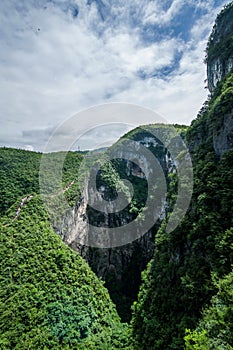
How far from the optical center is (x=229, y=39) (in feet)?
79.6

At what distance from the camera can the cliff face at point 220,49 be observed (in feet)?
78.7

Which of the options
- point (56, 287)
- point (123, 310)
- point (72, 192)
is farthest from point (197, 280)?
point (72, 192)

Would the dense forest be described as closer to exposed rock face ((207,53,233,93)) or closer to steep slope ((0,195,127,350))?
steep slope ((0,195,127,350))

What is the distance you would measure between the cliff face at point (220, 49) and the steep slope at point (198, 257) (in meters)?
7.39

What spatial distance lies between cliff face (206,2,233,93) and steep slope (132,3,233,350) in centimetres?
739

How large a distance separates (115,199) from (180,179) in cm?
1757

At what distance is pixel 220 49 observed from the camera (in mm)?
25812

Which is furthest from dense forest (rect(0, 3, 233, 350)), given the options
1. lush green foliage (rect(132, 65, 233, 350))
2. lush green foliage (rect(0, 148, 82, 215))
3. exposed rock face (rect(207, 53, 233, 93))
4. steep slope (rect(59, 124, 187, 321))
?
steep slope (rect(59, 124, 187, 321))

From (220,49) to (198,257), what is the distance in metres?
25.8

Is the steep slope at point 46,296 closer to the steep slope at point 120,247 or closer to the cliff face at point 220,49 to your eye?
the steep slope at point 120,247

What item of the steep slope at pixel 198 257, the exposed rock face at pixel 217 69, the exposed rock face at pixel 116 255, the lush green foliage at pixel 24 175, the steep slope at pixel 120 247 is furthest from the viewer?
the exposed rock face at pixel 116 255

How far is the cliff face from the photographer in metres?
24.0

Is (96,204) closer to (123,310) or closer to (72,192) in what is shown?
(72,192)

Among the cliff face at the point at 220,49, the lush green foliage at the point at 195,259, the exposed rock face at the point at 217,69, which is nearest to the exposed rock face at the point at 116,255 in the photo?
the lush green foliage at the point at 195,259
